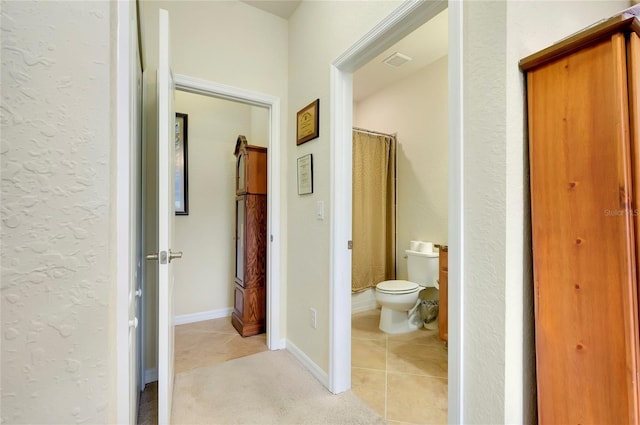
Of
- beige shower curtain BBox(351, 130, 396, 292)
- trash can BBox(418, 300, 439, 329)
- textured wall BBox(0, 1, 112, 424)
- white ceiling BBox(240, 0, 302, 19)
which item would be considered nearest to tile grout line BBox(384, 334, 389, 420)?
trash can BBox(418, 300, 439, 329)

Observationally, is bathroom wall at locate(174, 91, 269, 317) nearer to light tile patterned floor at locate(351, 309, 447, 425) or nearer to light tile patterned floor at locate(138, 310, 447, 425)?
light tile patterned floor at locate(138, 310, 447, 425)

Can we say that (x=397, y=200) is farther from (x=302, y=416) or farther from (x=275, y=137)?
(x=302, y=416)

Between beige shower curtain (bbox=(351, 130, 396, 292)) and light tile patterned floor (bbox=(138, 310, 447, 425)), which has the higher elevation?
beige shower curtain (bbox=(351, 130, 396, 292))

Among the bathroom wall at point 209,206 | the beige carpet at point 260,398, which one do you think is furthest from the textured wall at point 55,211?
the bathroom wall at point 209,206

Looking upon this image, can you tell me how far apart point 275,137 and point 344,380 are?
1.80 m

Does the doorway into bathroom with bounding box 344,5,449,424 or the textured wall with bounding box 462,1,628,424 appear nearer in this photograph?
the textured wall with bounding box 462,1,628,424

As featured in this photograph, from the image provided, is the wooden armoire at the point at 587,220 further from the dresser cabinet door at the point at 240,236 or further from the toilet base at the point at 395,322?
the dresser cabinet door at the point at 240,236

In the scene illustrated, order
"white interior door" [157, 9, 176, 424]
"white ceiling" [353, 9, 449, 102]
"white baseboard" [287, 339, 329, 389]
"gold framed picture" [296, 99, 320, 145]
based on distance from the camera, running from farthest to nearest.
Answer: "white ceiling" [353, 9, 449, 102] < "gold framed picture" [296, 99, 320, 145] < "white baseboard" [287, 339, 329, 389] < "white interior door" [157, 9, 176, 424]

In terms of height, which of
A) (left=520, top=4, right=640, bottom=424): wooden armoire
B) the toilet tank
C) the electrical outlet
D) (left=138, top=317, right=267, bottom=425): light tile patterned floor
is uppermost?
(left=520, top=4, right=640, bottom=424): wooden armoire

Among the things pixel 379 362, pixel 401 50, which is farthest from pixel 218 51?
pixel 379 362

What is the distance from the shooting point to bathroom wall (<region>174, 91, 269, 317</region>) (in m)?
2.98

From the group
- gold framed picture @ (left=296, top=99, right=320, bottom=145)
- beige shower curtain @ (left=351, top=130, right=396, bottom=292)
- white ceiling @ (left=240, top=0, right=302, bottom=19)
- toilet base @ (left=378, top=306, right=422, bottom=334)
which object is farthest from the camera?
beige shower curtain @ (left=351, top=130, right=396, bottom=292)

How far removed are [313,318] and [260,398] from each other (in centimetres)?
56

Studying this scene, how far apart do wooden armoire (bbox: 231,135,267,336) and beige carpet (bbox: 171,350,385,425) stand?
21.8 inches
